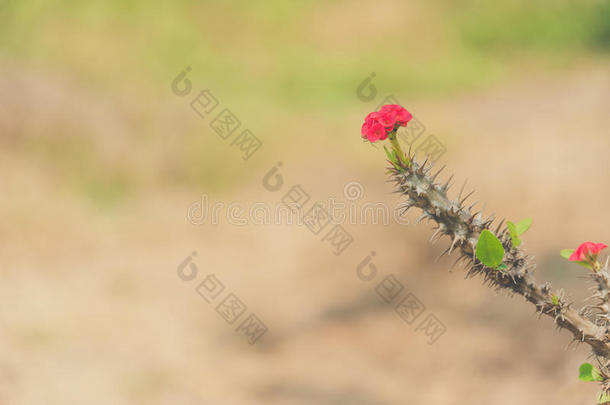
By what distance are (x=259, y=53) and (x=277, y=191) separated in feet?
7.49

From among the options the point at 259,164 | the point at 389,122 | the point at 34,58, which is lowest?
the point at 389,122

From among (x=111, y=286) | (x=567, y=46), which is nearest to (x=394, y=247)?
(x=111, y=286)

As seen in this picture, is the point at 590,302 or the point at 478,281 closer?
the point at 590,302

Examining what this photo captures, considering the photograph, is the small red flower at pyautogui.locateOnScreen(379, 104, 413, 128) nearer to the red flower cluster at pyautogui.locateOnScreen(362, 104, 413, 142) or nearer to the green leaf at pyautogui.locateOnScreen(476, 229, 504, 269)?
the red flower cluster at pyautogui.locateOnScreen(362, 104, 413, 142)

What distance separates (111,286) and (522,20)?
5.74m

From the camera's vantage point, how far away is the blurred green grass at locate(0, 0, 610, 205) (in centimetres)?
567

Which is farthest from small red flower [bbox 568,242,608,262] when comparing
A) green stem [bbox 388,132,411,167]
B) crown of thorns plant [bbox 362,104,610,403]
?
green stem [bbox 388,132,411,167]

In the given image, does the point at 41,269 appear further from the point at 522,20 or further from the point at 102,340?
the point at 522,20

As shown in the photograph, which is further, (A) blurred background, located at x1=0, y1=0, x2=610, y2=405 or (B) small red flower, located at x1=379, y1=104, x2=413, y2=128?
(A) blurred background, located at x1=0, y1=0, x2=610, y2=405

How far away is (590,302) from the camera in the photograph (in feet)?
10.8

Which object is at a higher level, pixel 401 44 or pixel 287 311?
pixel 401 44

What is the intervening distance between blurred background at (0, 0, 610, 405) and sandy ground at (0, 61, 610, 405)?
0.05 ft

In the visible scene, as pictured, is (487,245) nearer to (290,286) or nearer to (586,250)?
(586,250)

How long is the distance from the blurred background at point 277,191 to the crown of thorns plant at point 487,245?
74 cm
